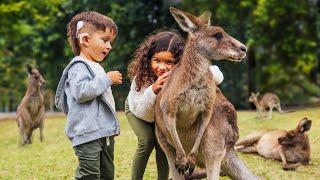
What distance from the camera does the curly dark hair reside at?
409 centimetres

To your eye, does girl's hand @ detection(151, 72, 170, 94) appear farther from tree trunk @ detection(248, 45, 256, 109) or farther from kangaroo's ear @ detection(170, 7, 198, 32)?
tree trunk @ detection(248, 45, 256, 109)

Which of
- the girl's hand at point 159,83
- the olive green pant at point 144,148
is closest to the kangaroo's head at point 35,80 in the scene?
the olive green pant at point 144,148

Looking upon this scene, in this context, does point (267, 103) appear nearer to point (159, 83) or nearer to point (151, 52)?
point (151, 52)

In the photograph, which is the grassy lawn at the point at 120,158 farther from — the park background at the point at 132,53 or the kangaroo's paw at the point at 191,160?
Result: the kangaroo's paw at the point at 191,160

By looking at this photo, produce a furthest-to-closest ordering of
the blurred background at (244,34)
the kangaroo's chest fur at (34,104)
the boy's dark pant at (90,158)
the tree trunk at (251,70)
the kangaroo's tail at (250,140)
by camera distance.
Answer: the tree trunk at (251,70) < the blurred background at (244,34) < the kangaroo's chest fur at (34,104) < the kangaroo's tail at (250,140) < the boy's dark pant at (90,158)

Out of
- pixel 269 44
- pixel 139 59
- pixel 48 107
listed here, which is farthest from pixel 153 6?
pixel 139 59

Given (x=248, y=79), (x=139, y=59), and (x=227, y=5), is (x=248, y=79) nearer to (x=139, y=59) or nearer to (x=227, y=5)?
(x=227, y=5)

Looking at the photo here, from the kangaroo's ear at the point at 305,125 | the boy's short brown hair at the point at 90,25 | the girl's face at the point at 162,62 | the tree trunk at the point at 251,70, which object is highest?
the boy's short brown hair at the point at 90,25

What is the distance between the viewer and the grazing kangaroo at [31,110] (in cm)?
836

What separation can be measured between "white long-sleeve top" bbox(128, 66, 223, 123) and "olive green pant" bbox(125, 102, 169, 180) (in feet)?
0.28

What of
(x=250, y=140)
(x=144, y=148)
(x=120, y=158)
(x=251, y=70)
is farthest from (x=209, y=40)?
(x=251, y=70)

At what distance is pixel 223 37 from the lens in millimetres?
3656

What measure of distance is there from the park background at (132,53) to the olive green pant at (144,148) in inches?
29.3

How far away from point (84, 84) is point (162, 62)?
2.42 ft
